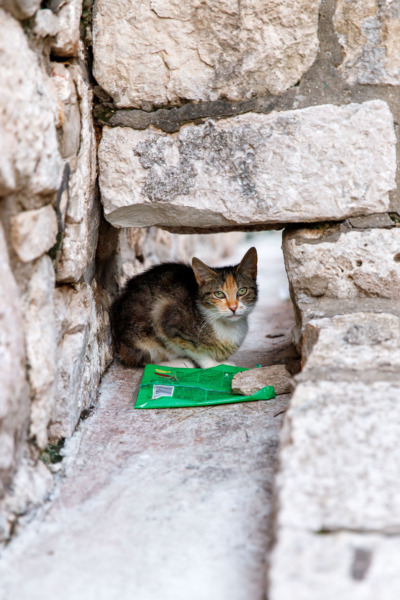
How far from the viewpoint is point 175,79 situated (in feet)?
7.07

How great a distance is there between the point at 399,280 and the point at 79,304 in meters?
1.20

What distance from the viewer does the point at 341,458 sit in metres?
1.35

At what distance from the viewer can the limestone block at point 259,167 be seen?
208 cm

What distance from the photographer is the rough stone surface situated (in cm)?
232

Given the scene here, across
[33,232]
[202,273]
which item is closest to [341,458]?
[33,232]

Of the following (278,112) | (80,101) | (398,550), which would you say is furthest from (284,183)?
(398,550)

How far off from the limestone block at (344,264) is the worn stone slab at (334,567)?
1169 millimetres

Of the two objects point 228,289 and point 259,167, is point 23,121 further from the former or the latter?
point 228,289

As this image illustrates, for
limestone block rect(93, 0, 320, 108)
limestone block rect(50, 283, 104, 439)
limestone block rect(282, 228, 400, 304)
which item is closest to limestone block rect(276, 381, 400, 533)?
limestone block rect(282, 228, 400, 304)

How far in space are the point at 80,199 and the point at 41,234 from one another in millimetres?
419

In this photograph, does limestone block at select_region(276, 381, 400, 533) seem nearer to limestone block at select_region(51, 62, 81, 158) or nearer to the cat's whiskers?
limestone block at select_region(51, 62, 81, 158)

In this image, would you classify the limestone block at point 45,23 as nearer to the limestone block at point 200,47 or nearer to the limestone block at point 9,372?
the limestone block at point 200,47

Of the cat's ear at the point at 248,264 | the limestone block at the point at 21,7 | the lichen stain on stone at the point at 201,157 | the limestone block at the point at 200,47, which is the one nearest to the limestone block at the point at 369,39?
the limestone block at the point at 200,47

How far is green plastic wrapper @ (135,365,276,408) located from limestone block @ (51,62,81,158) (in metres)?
1.04
